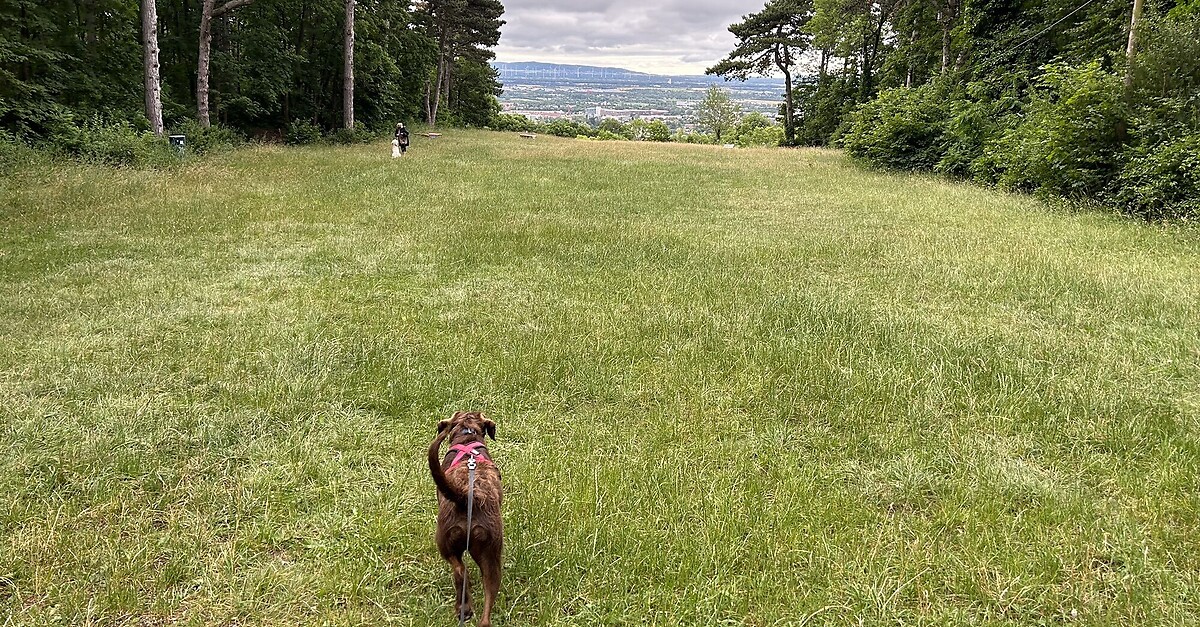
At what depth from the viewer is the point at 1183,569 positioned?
258 cm

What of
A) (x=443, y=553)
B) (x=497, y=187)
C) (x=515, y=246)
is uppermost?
(x=497, y=187)

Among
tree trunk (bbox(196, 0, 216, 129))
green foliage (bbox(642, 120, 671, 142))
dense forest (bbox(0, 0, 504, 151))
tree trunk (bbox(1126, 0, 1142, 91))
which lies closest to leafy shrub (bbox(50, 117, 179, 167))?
dense forest (bbox(0, 0, 504, 151))

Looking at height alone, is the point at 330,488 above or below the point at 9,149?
below

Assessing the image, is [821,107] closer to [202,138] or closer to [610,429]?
[202,138]

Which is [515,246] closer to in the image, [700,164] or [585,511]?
[585,511]

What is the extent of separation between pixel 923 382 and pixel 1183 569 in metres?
1.85

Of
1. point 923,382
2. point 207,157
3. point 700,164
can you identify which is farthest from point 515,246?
point 700,164

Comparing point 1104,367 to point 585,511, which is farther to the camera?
point 1104,367

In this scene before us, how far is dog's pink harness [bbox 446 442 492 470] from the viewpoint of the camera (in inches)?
91.9

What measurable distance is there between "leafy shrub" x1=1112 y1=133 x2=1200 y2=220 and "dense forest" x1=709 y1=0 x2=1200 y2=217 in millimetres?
20

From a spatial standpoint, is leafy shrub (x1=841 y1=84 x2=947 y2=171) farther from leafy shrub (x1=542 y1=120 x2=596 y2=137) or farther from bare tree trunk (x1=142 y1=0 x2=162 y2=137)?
leafy shrub (x1=542 y1=120 x2=596 y2=137)

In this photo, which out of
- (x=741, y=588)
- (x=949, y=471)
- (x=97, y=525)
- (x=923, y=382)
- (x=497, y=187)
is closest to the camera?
(x=741, y=588)

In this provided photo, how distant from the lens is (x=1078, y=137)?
38.7 ft

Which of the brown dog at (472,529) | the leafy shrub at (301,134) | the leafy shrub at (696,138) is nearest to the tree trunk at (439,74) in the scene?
the leafy shrub at (301,134)
